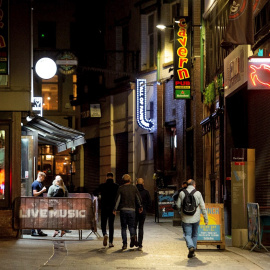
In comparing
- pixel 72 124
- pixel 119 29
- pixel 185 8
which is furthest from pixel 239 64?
pixel 72 124

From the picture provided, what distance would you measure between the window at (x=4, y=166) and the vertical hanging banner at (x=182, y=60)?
10139mm

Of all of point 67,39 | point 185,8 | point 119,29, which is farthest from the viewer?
point 67,39

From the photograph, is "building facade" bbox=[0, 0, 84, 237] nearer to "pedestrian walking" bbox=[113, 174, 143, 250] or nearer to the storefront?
the storefront

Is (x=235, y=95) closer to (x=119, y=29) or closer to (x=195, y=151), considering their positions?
(x=195, y=151)

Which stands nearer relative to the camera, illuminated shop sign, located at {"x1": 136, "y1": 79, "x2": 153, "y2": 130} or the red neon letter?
the red neon letter

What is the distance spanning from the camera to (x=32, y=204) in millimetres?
19828

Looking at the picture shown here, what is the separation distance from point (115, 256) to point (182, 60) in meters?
14.1

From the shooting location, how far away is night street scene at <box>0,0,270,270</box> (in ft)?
52.2

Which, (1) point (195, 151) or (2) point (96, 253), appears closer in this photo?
(2) point (96, 253)

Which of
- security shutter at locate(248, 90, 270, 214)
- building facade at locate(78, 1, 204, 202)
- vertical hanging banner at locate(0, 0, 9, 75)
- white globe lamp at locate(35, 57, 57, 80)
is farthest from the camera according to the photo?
building facade at locate(78, 1, 204, 202)

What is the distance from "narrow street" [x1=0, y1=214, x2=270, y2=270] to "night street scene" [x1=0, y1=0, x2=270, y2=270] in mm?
43

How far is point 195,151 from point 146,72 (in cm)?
869

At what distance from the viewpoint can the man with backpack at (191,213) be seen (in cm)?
1546

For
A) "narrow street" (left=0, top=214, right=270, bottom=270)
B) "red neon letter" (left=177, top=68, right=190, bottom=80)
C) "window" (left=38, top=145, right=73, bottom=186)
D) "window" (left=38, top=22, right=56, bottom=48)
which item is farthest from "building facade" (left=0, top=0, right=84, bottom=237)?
Result: "window" (left=38, top=22, right=56, bottom=48)
